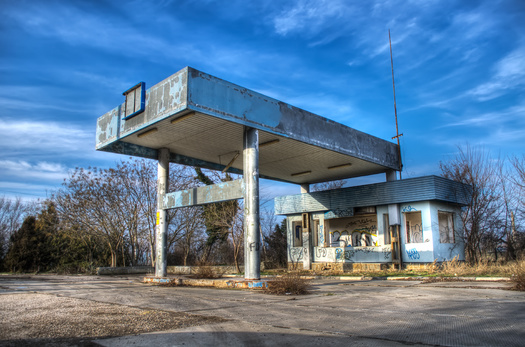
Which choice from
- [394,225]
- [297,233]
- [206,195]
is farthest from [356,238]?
[206,195]

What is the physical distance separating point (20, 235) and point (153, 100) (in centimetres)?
2427

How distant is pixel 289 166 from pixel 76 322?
14292 millimetres

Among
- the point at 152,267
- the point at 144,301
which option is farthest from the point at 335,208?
the point at 144,301

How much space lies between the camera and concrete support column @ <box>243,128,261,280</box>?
1188 cm

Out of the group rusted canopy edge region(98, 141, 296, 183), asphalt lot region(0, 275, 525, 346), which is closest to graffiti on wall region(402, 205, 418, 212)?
rusted canopy edge region(98, 141, 296, 183)

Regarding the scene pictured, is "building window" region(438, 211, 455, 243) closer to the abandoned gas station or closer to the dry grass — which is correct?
the abandoned gas station

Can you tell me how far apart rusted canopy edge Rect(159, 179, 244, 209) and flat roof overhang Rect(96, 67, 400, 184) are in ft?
6.35

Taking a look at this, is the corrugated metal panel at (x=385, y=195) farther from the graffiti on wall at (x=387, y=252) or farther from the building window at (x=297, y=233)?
the graffiti on wall at (x=387, y=252)

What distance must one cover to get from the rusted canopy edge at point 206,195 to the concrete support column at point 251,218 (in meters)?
0.34

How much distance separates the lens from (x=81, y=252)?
91.0ft

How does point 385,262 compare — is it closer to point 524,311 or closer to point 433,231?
point 433,231

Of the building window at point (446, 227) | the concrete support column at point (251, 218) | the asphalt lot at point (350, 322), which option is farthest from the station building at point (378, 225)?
the asphalt lot at point (350, 322)

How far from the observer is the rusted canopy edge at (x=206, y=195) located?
12555 millimetres

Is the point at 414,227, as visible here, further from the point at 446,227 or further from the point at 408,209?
the point at 408,209
